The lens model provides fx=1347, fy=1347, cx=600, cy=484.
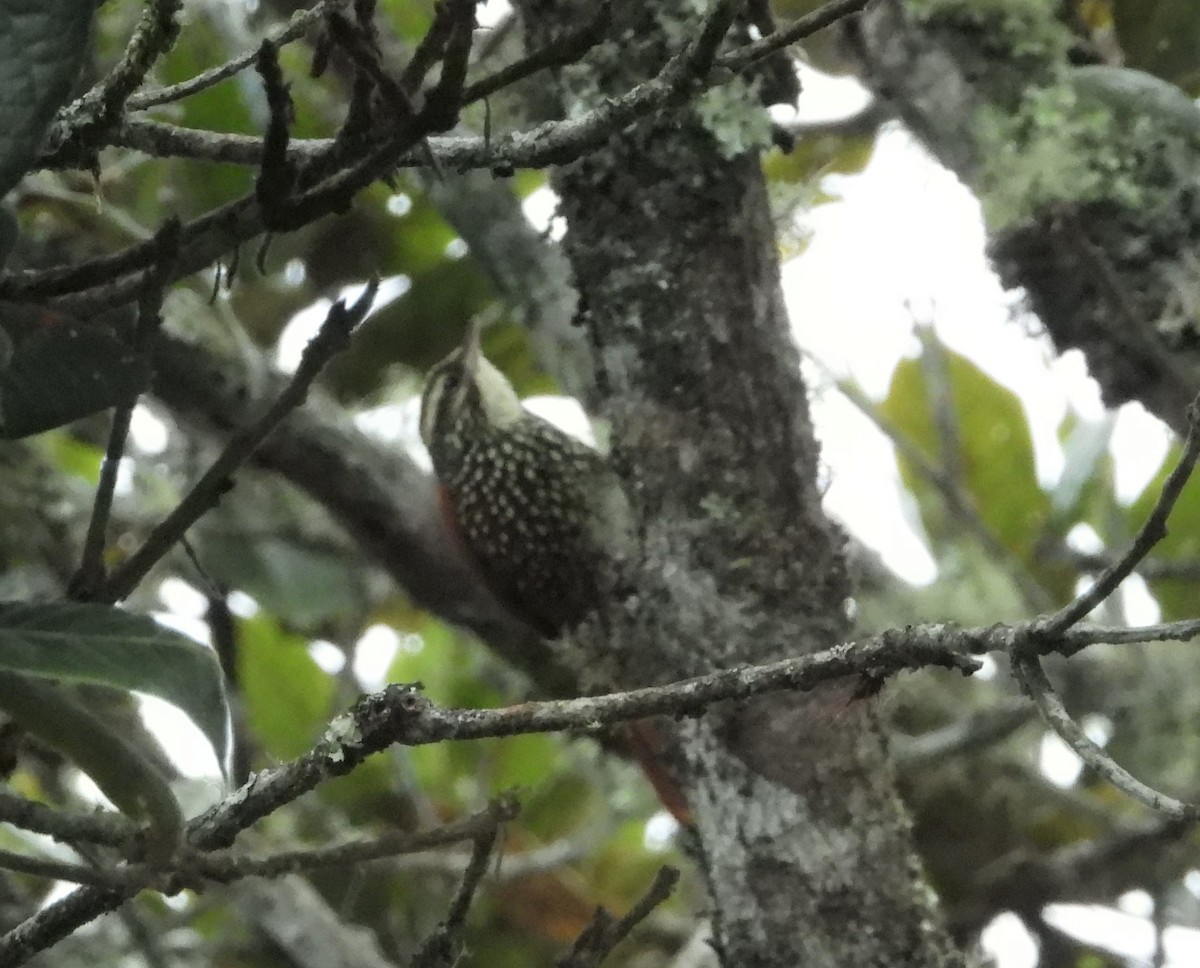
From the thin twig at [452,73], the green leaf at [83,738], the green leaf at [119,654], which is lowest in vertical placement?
the green leaf at [83,738]

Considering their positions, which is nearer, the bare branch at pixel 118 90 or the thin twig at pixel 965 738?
the bare branch at pixel 118 90

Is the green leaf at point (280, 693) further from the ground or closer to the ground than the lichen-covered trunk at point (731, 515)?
further from the ground

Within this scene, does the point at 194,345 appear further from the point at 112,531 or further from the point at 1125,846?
the point at 1125,846

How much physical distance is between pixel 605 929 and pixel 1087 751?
0.36 m

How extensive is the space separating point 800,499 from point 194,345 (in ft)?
3.05

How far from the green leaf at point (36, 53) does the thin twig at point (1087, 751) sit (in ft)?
1.58

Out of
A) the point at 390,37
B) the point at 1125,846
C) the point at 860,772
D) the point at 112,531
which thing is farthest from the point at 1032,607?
the point at 112,531

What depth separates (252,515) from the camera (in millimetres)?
2125

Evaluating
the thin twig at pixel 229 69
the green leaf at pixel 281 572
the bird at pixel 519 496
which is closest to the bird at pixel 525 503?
the bird at pixel 519 496

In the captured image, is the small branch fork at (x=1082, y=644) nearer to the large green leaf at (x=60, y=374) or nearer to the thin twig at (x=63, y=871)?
the thin twig at (x=63, y=871)

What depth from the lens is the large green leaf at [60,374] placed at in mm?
740

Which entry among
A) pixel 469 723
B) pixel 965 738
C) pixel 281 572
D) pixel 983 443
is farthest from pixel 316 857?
pixel 983 443

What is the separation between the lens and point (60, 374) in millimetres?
753

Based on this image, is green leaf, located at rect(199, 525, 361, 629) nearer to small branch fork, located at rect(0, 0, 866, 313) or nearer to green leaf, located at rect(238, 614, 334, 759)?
green leaf, located at rect(238, 614, 334, 759)
